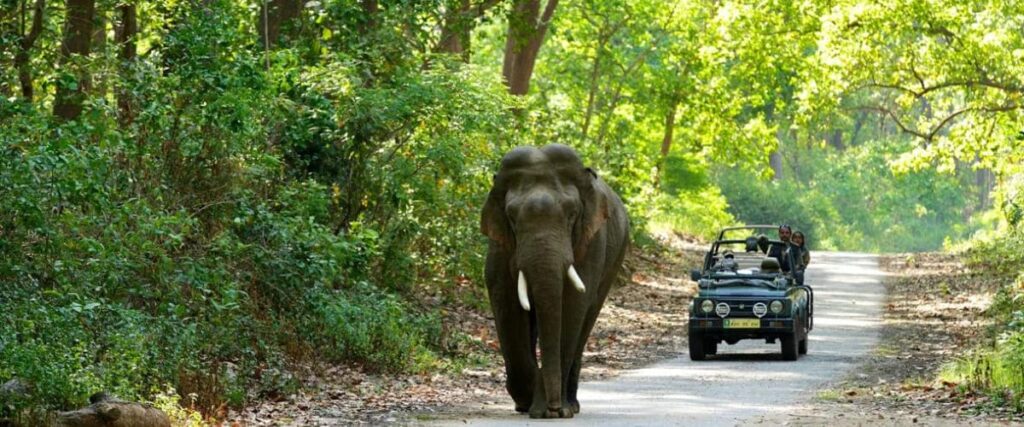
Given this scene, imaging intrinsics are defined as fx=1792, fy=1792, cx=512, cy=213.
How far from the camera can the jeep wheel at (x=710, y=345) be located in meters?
21.2

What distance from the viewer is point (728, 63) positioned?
2124 inches

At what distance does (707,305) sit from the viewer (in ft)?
67.3

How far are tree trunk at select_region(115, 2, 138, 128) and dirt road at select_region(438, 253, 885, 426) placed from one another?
15.6 ft

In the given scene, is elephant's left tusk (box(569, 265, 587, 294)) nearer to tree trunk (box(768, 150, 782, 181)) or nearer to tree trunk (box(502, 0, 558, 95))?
tree trunk (box(502, 0, 558, 95))

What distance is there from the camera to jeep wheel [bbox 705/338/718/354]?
21250mm

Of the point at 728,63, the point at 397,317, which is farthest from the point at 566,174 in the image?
the point at 728,63

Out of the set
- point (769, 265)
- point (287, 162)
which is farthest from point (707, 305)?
point (287, 162)

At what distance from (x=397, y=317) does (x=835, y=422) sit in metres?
6.68

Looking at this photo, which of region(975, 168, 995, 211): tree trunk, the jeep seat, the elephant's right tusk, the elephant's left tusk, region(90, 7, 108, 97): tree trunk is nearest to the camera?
the elephant's right tusk

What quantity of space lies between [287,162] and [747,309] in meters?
5.59

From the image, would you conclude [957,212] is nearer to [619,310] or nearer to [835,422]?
[619,310]

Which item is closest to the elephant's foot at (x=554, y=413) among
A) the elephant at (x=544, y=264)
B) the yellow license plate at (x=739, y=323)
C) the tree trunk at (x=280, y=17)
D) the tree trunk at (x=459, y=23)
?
the elephant at (x=544, y=264)

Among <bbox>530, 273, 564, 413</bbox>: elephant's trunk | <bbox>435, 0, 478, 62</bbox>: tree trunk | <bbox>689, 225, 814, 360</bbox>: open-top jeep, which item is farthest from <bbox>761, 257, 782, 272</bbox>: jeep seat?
<bbox>530, 273, 564, 413</bbox>: elephant's trunk

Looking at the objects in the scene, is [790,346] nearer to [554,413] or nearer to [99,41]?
[554,413]
